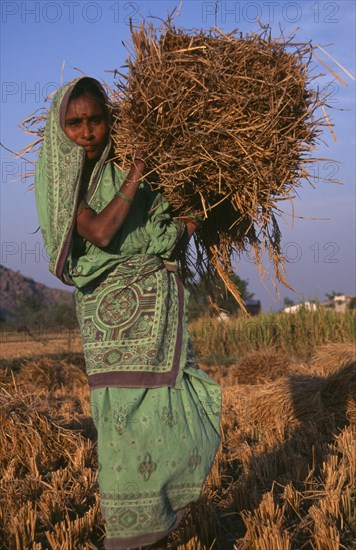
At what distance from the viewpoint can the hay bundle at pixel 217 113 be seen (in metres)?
2.83

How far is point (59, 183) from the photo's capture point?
296 centimetres

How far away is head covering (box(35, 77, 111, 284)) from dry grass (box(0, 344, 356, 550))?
1267 mm

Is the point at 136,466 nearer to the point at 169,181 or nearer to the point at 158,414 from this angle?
the point at 158,414

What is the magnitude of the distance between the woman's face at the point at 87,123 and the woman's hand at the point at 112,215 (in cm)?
20

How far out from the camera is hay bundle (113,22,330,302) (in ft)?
9.29

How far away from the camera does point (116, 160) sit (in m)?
3.11

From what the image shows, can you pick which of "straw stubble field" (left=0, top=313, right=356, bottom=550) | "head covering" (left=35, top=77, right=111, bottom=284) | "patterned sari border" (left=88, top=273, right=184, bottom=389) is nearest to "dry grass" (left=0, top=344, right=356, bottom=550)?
"straw stubble field" (left=0, top=313, right=356, bottom=550)

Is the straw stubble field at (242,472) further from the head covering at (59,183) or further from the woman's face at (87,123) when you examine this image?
the woman's face at (87,123)

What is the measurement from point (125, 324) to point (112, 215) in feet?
1.50

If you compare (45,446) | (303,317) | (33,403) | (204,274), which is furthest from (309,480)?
(303,317)

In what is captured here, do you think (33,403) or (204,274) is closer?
(204,274)

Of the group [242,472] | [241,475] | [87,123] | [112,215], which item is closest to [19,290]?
[242,472]

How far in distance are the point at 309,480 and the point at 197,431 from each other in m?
1.44

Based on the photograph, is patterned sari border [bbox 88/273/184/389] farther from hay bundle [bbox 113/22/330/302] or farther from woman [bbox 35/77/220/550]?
hay bundle [bbox 113/22/330/302]
